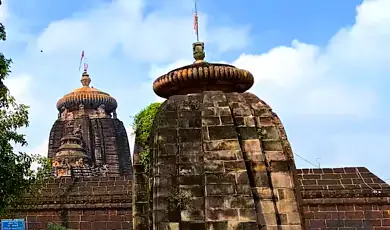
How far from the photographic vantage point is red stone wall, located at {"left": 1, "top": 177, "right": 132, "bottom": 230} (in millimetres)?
12414

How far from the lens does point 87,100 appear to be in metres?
47.6

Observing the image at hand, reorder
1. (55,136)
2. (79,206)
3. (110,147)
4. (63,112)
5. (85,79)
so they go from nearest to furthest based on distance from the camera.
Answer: (79,206), (110,147), (55,136), (63,112), (85,79)

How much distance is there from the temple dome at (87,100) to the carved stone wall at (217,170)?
141 feet

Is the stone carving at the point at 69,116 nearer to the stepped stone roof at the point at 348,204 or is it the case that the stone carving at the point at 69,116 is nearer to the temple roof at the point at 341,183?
the temple roof at the point at 341,183

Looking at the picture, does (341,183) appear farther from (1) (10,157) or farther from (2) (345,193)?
(1) (10,157)

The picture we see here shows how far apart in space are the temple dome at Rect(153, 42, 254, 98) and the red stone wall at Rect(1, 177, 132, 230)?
7078mm

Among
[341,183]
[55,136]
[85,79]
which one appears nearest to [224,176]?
[341,183]

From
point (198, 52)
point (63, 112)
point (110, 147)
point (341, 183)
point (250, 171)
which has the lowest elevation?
point (250, 171)

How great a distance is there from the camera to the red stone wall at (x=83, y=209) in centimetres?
1241

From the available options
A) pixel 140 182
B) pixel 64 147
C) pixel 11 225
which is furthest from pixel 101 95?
pixel 140 182

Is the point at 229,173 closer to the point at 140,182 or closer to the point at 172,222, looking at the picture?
the point at 172,222

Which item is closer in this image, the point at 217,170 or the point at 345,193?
the point at 217,170

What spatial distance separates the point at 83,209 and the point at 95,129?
32447mm

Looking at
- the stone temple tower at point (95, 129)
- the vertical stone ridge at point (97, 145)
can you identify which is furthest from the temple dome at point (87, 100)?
the vertical stone ridge at point (97, 145)
